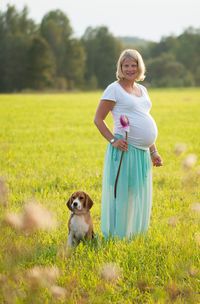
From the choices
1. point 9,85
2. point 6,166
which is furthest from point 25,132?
point 9,85

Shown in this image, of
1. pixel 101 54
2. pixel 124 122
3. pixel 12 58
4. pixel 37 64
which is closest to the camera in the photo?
pixel 124 122

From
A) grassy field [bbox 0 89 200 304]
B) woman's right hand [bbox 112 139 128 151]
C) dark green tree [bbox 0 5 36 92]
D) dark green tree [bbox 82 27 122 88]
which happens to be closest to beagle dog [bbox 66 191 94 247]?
grassy field [bbox 0 89 200 304]

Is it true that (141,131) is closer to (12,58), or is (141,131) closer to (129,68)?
(129,68)

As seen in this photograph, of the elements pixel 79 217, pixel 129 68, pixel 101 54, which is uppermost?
pixel 129 68

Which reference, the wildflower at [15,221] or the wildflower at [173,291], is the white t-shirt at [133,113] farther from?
the wildflower at [15,221]

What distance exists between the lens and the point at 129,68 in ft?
15.8

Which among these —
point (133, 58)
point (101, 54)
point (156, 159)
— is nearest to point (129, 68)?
point (133, 58)

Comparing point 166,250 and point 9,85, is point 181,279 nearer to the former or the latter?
point 166,250

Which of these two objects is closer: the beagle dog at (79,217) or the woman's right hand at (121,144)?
the beagle dog at (79,217)

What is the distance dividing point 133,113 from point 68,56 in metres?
87.7

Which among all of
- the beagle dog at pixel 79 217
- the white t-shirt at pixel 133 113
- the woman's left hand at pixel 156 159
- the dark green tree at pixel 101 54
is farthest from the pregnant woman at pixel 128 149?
the dark green tree at pixel 101 54

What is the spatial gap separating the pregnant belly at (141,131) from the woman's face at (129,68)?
362 millimetres

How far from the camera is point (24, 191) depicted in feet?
26.1

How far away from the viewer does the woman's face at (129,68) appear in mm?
4812
